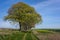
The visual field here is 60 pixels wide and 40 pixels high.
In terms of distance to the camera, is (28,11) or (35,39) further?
(28,11)

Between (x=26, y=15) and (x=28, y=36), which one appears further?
(x=26, y=15)

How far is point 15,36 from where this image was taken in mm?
903

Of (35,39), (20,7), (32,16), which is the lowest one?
(35,39)

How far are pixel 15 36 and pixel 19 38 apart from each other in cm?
4

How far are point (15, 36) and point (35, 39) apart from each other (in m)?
0.13

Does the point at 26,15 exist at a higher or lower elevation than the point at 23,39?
higher

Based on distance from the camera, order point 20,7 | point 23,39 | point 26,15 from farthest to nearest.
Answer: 1. point 20,7
2. point 26,15
3. point 23,39

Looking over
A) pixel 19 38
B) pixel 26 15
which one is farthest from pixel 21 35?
pixel 26 15

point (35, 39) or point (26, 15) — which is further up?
point (26, 15)

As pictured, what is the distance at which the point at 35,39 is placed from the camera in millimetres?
860

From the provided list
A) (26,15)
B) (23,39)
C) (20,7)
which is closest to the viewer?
(23,39)

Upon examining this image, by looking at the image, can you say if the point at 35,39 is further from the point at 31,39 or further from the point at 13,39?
the point at 13,39

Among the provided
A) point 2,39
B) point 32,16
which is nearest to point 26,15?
point 32,16

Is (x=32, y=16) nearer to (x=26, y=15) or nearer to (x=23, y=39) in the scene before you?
(x=26, y=15)
